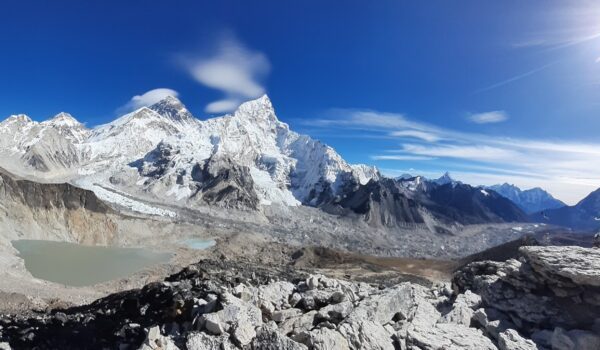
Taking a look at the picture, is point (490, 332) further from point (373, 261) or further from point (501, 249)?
point (373, 261)

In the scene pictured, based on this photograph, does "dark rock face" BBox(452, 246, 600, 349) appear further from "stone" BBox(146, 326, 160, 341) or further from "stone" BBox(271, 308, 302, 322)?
"stone" BBox(146, 326, 160, 341)

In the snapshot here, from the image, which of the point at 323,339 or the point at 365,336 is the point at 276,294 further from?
the point at 365,336

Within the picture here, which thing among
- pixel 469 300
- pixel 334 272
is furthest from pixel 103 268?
pixel 469 300

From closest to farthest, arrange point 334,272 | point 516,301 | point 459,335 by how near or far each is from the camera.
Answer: point 459,335 < point 516,301 < point 334,272

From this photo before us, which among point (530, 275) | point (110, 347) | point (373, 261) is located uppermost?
point (530, 275)

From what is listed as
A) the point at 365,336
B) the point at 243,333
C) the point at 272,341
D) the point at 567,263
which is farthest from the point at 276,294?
the point at 567,263

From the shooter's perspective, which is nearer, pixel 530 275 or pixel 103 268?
pixel 530 275

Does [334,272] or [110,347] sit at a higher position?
[110,347]
